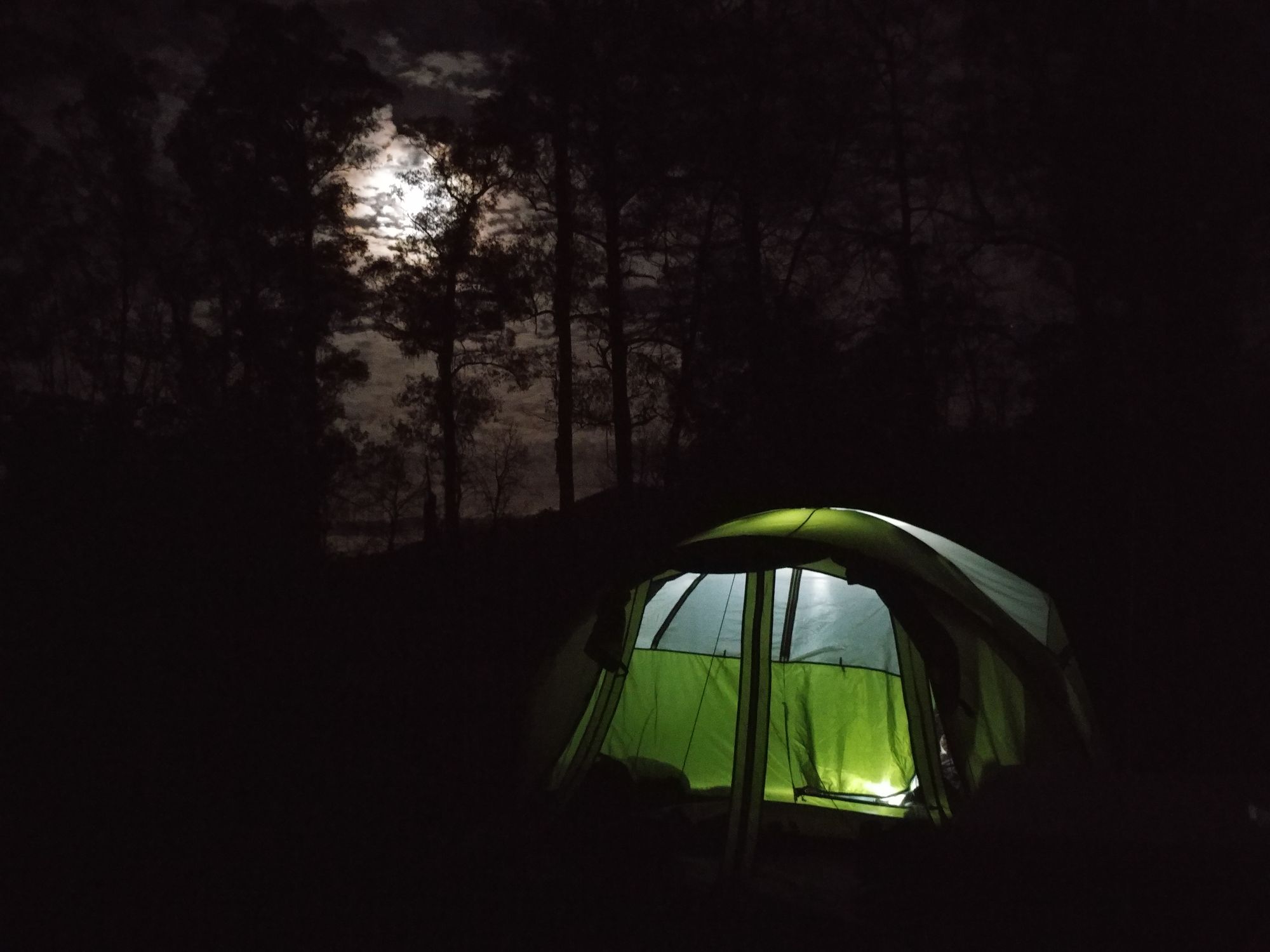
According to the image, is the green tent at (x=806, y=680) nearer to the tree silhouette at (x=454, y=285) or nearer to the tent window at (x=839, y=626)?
the tent window at (x=839, y=626)

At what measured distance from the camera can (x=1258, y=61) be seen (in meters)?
11.9

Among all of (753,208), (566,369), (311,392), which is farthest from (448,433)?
(753,208)

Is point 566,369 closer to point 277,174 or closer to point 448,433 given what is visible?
point 448,433

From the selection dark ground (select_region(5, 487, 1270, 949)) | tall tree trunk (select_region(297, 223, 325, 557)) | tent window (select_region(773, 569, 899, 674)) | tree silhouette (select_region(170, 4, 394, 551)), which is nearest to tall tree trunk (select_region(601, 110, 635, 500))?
tall tree trunk (select_region(297, 223, 325, 557))

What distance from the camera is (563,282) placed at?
15.3 meters

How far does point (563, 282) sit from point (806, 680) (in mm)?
11464

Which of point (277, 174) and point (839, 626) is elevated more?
point (277, 174)

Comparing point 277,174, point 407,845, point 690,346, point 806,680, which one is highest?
point 277,174

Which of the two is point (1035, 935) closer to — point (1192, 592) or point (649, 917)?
point (649, 917)

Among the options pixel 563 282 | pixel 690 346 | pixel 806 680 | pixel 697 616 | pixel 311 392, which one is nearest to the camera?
pixel 806 680

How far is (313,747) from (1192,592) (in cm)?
958

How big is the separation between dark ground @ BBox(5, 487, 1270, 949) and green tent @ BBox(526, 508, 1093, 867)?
363 millimetres

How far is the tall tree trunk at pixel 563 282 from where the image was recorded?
14.9 metres

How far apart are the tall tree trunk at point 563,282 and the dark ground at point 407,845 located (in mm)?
6519
